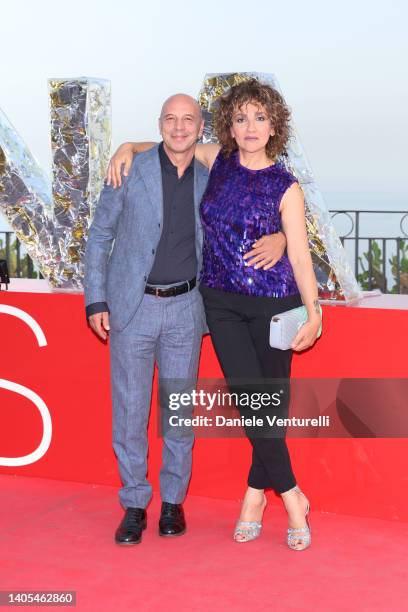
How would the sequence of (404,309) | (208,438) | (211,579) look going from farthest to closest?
(208,438)
(404,309)
(211,579)

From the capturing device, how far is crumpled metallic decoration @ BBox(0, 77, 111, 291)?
13.5 ft

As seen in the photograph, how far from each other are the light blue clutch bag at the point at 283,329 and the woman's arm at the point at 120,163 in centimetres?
77

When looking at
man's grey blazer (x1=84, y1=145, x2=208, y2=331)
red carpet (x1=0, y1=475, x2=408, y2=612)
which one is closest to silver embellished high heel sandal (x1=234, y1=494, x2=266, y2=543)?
red carpet (x1=0, y1=475, x2=408, y2=612)

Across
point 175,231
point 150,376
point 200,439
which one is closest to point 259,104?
point 175,231

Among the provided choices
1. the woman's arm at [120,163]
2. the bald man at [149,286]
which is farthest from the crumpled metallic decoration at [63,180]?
the bald man at [149,286]

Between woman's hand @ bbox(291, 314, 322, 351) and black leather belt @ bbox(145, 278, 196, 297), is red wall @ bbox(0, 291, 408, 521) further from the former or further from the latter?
black leather belt @ bbox(145, 278, 196, 297)

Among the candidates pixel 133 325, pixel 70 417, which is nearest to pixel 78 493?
pixel 70 417

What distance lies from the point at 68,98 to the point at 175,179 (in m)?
0.95

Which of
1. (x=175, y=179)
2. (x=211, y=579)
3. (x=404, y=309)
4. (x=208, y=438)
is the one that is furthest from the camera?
(x=208, y=438)

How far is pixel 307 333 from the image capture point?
3.31 m

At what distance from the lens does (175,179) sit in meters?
3.43

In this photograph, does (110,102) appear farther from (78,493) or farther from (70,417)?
(78,493)

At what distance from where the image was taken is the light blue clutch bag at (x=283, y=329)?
10.4 ft

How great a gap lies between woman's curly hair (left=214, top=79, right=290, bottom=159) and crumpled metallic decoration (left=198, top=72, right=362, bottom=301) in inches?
23.3
